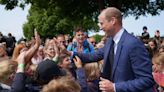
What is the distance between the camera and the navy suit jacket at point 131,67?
5.98 metres

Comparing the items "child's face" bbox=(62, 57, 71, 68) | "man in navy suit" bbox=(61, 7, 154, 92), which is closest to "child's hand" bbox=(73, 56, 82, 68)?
"man in navy suit" bbox=(61, 7, 154, 92)

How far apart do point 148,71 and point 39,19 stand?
228ft

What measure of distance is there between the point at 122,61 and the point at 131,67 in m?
0.13

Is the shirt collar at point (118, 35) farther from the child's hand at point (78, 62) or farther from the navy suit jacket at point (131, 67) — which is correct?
the child's hand at point (78, 62)

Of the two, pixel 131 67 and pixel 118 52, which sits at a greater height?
pixel 118 52

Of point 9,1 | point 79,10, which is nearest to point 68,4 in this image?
point 79,10

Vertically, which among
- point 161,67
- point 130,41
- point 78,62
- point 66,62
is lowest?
point 161,67

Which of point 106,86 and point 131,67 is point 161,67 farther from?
point 106,86

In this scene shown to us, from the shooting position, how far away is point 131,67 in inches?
241

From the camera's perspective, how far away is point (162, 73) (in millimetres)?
6914

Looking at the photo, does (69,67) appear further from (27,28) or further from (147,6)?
(27,28)

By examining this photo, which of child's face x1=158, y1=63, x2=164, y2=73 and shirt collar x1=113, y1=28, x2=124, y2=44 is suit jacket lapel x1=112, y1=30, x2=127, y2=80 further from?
child's face x1=158, y1=63, x2=164, y2=73

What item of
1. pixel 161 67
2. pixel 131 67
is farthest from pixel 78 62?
pixel 161 67

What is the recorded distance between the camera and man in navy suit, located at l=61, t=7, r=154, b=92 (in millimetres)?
5977
